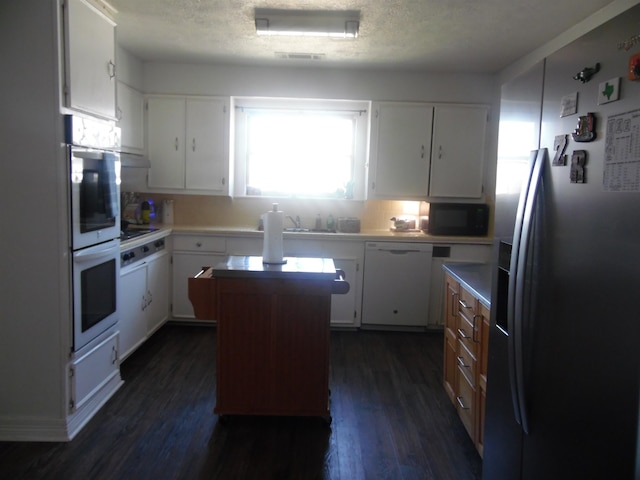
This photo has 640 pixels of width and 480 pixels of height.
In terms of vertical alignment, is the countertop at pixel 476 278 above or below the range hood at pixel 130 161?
below

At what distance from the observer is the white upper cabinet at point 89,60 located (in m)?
2.30

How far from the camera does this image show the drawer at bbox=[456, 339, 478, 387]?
234cm

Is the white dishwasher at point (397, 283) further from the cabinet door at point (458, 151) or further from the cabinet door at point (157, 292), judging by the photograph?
the cabinet door at point (157, 292)

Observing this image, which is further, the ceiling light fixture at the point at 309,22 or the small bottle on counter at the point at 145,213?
the small bottle on counter at the point at 145,213

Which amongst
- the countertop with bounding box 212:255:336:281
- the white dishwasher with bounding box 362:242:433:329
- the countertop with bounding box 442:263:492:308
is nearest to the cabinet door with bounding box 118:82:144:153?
the countertop with bounding box 212:255:336:281

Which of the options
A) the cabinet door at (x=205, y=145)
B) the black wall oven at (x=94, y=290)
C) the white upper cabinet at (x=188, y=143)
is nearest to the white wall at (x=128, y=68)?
the white upper cabinet at (x=188, y=143)

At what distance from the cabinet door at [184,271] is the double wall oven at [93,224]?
131cm

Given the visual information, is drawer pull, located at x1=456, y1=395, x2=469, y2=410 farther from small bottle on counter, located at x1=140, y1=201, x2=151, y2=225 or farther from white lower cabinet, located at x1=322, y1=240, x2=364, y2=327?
small bottle on counter, located at x1=140, y1=201, x2=151, y2=225

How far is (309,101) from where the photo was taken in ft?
14.9

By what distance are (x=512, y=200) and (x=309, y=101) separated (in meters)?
3.24

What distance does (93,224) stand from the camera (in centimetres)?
255

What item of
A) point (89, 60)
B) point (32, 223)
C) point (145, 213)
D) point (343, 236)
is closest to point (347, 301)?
point (343, 236)

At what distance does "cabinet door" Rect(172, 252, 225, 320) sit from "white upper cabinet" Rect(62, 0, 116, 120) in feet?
5.65

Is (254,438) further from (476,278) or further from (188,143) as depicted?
(188,143)
